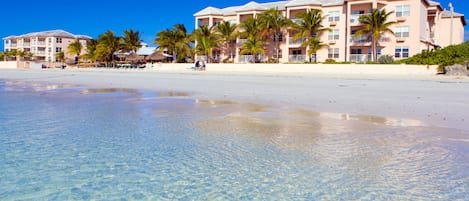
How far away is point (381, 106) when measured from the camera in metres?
10.8

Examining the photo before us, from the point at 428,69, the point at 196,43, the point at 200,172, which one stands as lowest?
the point at 200,172

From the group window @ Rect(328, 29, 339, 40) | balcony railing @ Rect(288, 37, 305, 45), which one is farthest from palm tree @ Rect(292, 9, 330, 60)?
balcony railing @ Rect(288, 37, 305, 45)

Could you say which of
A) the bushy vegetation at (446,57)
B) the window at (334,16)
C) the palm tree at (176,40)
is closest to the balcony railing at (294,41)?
the window at (334,16)

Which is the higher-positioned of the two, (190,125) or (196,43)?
(196,43)

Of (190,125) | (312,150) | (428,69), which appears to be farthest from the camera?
(428,69)

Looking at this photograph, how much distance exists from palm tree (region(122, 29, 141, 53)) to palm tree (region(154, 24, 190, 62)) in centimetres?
930

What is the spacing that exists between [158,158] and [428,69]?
32409mm

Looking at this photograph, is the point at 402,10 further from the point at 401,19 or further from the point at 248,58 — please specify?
the point at 248,58

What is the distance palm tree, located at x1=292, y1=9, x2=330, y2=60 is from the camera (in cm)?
4566

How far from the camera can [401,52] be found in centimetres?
4356

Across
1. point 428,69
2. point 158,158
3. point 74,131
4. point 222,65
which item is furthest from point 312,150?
point 222,65

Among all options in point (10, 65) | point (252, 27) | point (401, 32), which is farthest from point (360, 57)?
point (10, 65)

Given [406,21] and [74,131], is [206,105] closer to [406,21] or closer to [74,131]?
[74,131]

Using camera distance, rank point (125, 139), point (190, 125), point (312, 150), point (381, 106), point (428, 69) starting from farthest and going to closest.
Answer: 1. point (428, 69)
2. point (381, 106)
3. point (190, 125)
4. point (125, 139)
5. point (312, 150)
